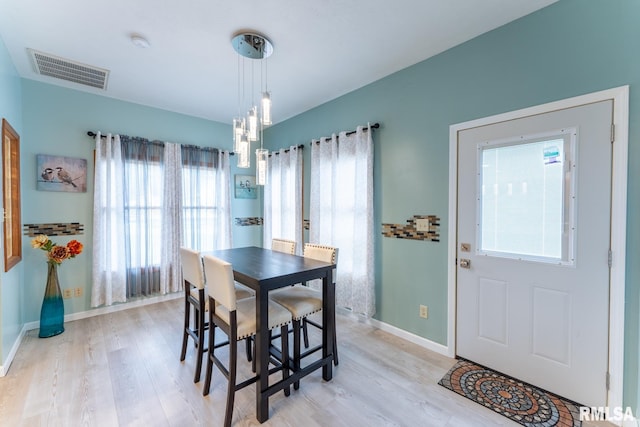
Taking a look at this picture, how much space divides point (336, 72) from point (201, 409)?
3096 mm

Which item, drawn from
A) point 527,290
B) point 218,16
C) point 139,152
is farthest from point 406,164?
point 139,152

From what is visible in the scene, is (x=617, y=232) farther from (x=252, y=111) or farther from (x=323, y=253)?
(x=252, y=111)

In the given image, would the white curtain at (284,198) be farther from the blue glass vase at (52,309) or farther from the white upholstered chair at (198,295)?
the blue glass vase at (52,309)

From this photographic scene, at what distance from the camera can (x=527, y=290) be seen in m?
1.99

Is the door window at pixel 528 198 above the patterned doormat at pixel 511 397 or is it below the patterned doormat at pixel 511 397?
above

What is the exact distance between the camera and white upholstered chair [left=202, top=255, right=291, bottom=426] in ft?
5.40

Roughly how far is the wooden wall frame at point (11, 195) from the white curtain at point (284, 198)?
107 inches

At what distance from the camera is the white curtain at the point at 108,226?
10.6ft

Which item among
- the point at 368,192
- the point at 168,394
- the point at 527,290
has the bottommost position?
the point at 168,394

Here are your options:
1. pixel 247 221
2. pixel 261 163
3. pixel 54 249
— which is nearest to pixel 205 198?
pixel 247 221

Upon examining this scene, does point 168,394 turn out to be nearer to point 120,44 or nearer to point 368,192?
point 368,192

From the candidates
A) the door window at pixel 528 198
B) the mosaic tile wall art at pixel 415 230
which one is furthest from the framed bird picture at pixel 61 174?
the door window at pixel 528 198

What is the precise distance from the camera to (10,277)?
238 centimetres

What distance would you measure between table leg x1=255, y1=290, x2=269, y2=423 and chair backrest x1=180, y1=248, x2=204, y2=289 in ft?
2.18
